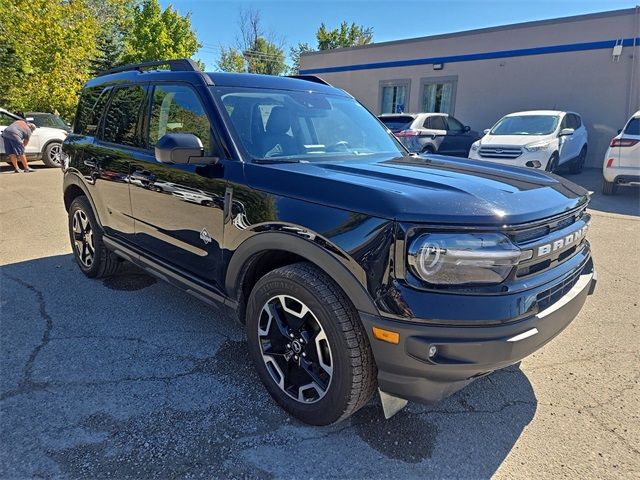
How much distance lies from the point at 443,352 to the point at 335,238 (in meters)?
0.68

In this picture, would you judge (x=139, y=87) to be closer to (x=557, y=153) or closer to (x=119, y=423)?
(x=119, y=423)

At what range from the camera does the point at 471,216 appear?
189 centimetres

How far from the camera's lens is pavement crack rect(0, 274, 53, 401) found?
2.61 meters

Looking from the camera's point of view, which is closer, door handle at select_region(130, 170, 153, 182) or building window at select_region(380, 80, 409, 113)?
door handle at select_region(130, 170, 153, 182)

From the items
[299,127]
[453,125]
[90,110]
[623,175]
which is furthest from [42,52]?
[623,175]

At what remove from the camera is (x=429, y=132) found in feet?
39.5

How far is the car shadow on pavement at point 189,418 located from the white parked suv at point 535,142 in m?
7.66

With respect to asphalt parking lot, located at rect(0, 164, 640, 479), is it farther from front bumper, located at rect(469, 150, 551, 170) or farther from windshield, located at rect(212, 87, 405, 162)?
front bumper, located at rect(469, 150, 551, 170)

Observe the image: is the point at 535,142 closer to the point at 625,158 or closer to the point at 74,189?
the point at 625,158

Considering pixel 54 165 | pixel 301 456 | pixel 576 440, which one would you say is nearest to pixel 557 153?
pixel 576 440

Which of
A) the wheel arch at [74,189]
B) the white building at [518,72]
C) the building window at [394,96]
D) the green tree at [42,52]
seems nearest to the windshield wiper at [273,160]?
the wheel arch at [74,189]

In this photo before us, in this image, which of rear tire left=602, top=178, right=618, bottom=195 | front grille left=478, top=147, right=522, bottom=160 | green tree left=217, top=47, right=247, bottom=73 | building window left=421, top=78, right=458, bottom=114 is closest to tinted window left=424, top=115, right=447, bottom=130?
front grille left=478, top=147, right=522, bottom=160

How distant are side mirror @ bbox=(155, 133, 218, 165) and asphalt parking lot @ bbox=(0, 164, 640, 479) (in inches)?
52.6

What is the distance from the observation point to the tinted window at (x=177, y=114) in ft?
9.42
